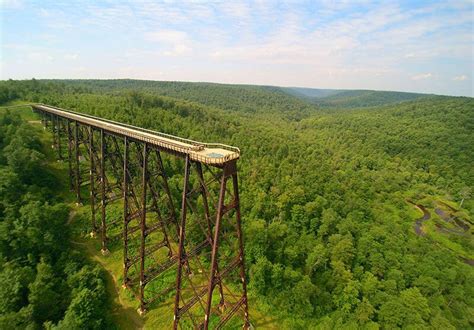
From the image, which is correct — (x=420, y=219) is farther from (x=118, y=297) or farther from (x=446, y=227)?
A: (x=118, y=297)

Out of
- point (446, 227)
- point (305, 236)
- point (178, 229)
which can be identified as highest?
point (178, 229)

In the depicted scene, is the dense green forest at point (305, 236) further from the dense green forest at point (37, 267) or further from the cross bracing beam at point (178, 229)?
the cross bracing beam at point (178, 229)

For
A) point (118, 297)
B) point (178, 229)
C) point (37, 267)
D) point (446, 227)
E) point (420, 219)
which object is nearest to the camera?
point (37, 267)

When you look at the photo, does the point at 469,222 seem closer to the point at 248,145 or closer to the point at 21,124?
the point at 248,145

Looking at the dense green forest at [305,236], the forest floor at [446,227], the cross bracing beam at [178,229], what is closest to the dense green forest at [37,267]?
the dense green forest at [305,236]

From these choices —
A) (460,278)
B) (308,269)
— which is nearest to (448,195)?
(460,278)

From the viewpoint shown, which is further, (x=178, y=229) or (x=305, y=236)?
(x=305, y=236)

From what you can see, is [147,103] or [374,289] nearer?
[374,289]

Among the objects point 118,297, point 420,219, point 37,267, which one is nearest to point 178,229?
point 118,297
